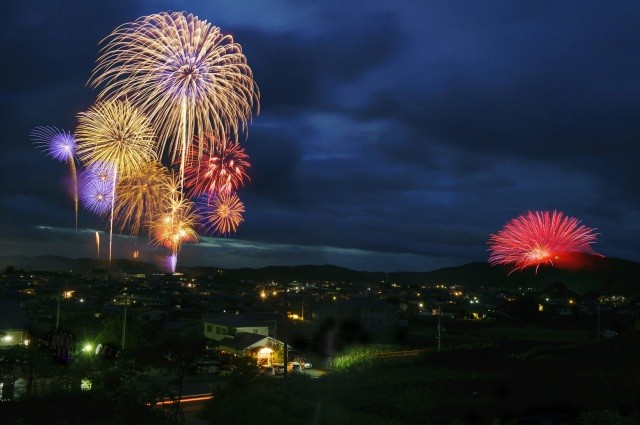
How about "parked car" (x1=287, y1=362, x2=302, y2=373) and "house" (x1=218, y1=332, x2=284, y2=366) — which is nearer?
"parked car" (x1=287, y1=362, x2=302, y2=373)

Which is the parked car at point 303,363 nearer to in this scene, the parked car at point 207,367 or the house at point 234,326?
the parked car at point 207,367

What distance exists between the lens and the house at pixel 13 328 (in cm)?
2962

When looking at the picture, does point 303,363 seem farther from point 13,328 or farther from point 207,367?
point 13,328

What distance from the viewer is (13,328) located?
30000 millimetres

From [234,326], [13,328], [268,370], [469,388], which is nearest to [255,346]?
[268,370]

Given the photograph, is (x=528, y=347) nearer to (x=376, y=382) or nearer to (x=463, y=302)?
(x=376, y=382)

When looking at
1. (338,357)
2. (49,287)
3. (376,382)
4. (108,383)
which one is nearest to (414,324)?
(338,357)

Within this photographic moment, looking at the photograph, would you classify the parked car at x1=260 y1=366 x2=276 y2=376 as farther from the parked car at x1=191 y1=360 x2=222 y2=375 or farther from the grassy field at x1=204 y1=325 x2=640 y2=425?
the grassy field at x1=204 y1=325 x2=640 y2=425

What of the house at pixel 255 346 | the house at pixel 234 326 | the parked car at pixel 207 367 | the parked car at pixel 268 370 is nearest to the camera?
the parked car at pixel 207 367

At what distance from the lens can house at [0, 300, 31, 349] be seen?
29.6 meters

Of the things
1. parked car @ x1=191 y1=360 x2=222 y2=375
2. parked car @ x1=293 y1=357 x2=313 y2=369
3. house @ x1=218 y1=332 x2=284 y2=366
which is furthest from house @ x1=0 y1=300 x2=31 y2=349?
parked car @ x1=293 y1=357 x2=313 y2=369

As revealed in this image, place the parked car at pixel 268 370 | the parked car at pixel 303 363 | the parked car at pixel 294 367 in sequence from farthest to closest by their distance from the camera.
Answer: the parked car at pixel 303 363
the parked car at pixel 294 367
the parked car at pixel 268 370

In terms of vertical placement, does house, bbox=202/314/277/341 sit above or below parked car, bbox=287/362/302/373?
above

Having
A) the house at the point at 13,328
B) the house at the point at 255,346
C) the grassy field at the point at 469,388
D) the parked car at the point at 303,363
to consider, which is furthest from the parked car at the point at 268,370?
the house at the point at 13,328
